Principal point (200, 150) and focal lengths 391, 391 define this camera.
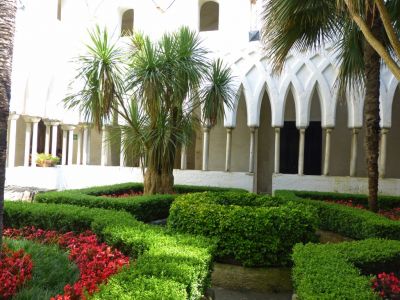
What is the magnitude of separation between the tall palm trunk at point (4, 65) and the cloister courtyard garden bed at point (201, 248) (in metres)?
1.12

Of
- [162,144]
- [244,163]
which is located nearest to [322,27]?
[162,144]

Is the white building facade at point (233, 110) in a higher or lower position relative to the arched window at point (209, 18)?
lower

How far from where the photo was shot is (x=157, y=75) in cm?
795

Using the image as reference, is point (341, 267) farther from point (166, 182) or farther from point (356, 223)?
point (166, 182)

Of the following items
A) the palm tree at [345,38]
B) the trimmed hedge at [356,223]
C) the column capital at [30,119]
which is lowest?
the trimmed hedge at [356,223]

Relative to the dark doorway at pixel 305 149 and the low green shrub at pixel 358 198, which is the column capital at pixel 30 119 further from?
the dark doorway at pixel 305 149

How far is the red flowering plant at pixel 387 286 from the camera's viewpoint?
11.4 feet

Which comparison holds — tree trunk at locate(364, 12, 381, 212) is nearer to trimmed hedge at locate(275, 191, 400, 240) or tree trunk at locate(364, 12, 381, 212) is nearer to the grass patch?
trimmed hedge at locate(275, 191, 400, 240)

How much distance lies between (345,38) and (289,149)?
282 inches

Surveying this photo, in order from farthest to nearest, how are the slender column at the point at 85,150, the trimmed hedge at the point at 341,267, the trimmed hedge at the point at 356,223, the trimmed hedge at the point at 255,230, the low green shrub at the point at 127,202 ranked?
the slender column at the point at 85,150, the low green shrub at the point at 127,202, the trimmed hedge at the point at 356,223, the trimmed hedge at the point at 255,230, the trimmed hedge at the point at 341,267

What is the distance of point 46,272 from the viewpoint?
12.3ft

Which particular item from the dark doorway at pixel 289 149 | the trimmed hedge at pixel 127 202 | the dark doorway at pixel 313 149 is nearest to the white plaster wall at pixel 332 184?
the dark doorway at pixel 289 149

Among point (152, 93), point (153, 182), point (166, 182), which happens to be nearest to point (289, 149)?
point (166, 182)

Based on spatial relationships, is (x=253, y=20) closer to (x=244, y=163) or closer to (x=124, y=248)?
(x=244, y=163)
